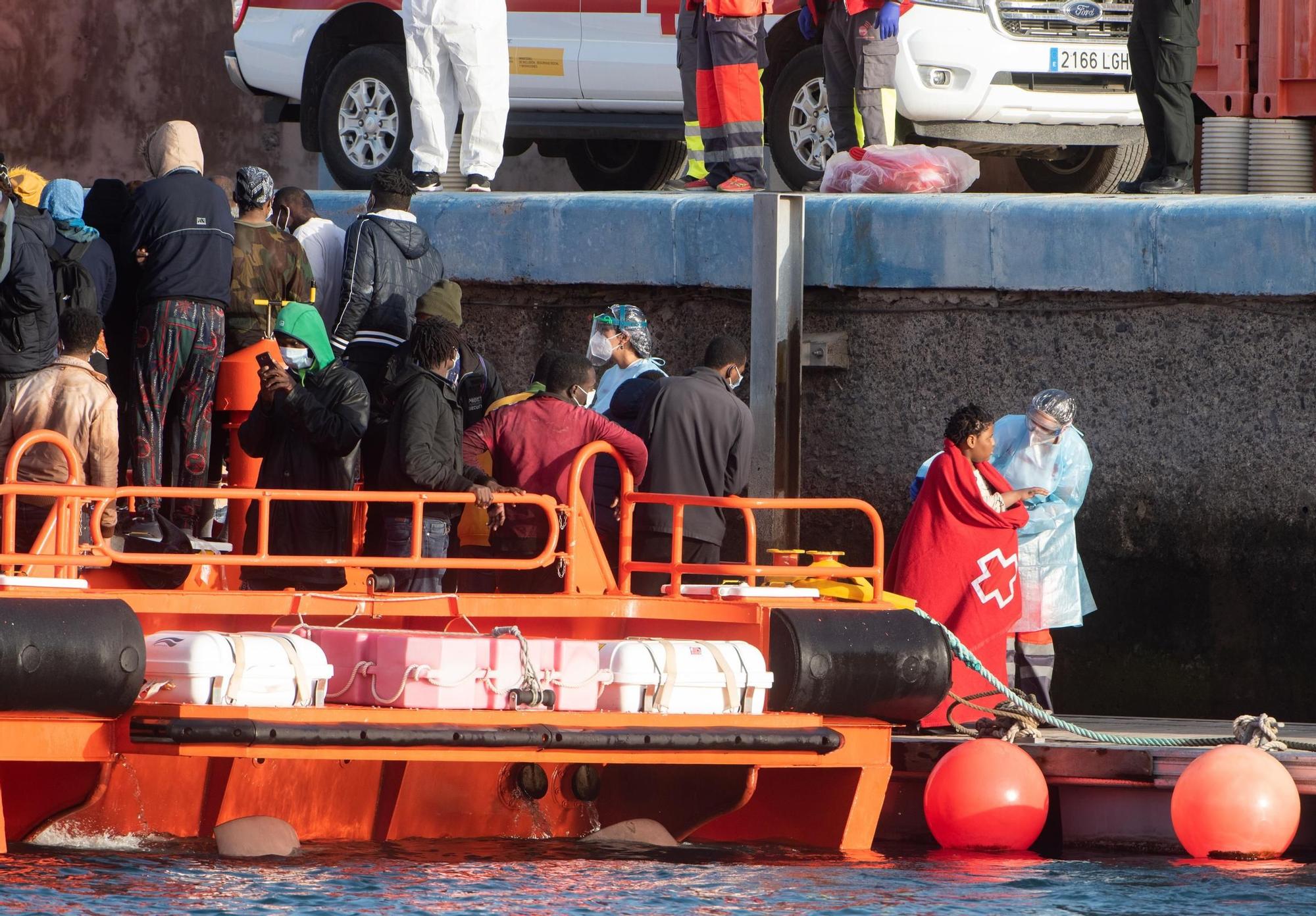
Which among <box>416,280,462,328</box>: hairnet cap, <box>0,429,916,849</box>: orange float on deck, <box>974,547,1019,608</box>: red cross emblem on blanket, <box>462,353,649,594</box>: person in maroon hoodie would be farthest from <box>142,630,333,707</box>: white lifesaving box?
<box>974,547,1019,608</box>: red cross emblem on blanket

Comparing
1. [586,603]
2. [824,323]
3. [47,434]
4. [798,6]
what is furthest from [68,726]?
[798,6]

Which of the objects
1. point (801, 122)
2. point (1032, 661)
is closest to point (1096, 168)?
point (801, 122)

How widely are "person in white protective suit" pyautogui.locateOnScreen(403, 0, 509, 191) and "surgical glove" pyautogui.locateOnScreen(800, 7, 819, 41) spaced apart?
1.40 metres

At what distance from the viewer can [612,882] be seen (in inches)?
304

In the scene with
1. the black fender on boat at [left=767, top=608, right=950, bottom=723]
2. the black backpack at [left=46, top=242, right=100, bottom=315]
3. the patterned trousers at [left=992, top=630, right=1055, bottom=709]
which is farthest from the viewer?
the patterned trousers at [left=992, top=630, right=1055, bottom=709]

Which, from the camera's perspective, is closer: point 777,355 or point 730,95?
A: point 777,355

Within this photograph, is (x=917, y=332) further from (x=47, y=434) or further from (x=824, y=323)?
(x=47, y=434)

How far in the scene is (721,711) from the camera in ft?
26.7

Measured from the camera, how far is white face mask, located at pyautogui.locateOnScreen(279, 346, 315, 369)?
9.48m

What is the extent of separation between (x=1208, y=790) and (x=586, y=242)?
4.49m

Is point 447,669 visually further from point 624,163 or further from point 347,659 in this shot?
point 624,163

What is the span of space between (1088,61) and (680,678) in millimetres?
5201

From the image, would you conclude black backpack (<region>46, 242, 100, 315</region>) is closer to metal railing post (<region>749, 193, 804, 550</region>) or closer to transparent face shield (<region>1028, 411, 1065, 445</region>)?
metal railing post (<region>749, 193, 804, 550</region>)

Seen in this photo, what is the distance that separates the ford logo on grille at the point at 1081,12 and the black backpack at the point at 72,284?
195 inches
